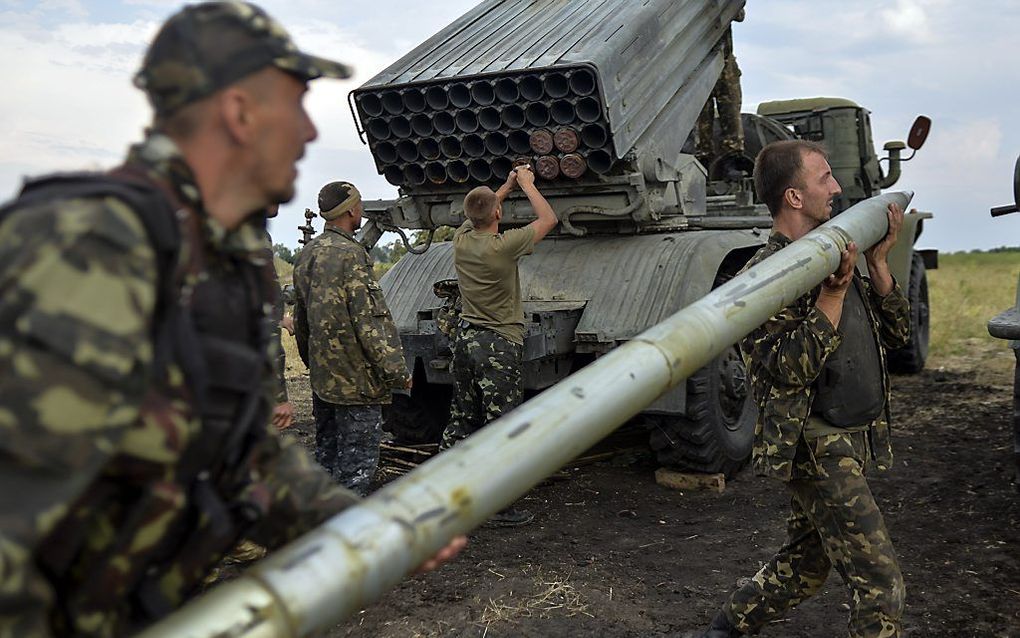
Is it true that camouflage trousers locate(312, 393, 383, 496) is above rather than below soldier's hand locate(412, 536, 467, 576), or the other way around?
below

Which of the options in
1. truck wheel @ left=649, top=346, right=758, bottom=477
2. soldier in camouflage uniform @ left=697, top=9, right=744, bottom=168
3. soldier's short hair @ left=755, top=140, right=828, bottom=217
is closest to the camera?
soldier's short hair @ left=755, top=140, right=828, bottom=217

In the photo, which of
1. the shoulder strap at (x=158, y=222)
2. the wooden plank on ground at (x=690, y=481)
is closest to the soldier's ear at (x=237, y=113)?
the shoulder strap at (x=158, y=222)

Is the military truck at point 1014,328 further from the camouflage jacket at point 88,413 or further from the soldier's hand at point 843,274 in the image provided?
the camouflage jacket at point 88,413

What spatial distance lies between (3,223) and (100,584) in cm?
53

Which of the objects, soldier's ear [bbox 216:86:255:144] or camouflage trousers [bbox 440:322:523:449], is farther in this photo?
camouflage trousers [bbox 440:322:523:449]

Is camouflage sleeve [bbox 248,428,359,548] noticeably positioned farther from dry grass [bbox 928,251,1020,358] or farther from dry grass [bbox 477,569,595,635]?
dry grass [bbox 928,251,1020,358]

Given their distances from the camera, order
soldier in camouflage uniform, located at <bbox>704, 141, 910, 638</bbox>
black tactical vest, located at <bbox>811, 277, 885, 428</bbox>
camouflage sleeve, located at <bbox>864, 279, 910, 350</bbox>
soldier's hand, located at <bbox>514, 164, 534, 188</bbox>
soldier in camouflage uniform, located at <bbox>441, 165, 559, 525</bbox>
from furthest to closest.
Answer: soldier's hand, located at <bbox>514, 164, 534, 188</bbox>
soldier in camouflage uniform, located at <bbox>441, 165, 559, 525</bbox>
camouflage sleeve, located at <bbox>864, 279, 910, 350</bbox>
black tactical vest, located at <bbox>811, 277, 885, 428</bbox>
soldier in camouflage uniform, located at <bbox>704, 141, 910, 638</bbox>

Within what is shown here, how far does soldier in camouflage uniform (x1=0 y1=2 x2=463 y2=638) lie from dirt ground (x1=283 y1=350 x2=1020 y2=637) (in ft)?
9.02

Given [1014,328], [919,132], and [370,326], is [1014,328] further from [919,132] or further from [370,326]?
[919,132]

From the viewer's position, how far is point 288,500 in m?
1.92

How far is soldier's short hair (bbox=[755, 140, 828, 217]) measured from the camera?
11.2 ft

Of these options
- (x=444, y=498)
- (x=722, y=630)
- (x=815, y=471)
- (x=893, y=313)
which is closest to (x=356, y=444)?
(x=722, y=630)

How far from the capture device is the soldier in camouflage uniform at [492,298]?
5410mm

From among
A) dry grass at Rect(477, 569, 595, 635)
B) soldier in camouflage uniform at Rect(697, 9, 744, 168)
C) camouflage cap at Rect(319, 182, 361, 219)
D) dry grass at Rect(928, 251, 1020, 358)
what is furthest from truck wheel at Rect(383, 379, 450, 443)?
dry grass at Rect(928, 251, 1020, 358)
